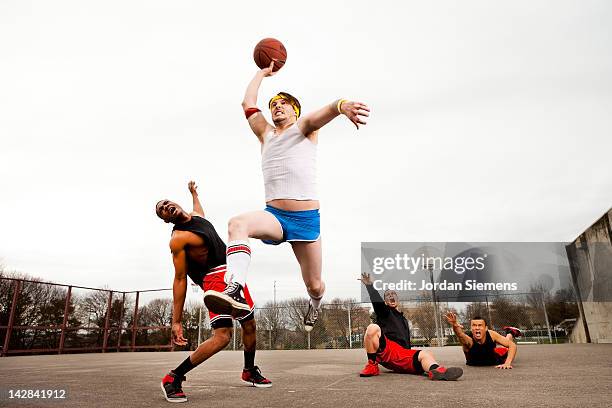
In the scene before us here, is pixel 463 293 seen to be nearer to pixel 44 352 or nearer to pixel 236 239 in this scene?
pixel 44 352

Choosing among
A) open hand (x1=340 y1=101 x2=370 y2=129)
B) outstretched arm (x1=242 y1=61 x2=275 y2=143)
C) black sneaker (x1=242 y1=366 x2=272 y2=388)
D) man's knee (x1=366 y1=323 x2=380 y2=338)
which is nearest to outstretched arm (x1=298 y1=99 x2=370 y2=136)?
open hand (x1=340 y1=101 x2=370 y2=129)

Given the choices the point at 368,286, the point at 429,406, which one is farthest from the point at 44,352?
the point at 429,406

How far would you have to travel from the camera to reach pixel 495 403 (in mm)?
2434

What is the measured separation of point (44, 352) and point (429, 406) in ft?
45.9

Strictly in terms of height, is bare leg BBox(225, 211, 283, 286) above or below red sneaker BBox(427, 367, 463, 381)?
above

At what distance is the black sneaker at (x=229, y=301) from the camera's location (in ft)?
7.78

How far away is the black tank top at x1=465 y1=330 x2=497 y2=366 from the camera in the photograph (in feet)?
16.1

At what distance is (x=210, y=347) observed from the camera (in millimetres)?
3176

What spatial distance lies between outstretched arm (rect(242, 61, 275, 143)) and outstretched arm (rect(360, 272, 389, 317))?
169 cm

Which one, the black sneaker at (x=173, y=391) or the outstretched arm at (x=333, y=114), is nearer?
the outstretched arm at (x=333, y=114)

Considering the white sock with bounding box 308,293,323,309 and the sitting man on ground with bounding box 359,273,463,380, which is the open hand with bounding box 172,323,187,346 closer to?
the white sock with bounding box 308,293,323,309

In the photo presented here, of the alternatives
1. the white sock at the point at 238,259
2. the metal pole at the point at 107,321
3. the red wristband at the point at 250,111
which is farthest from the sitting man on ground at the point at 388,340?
the metal pole at the point at 107,321

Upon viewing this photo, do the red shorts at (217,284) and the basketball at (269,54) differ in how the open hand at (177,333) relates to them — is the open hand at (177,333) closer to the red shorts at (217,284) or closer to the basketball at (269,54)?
the red shorts at (217,284)

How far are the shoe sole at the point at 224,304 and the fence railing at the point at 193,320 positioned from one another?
12.7m
